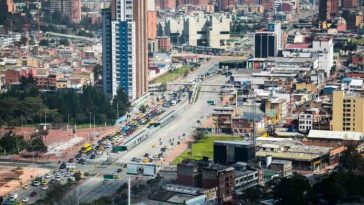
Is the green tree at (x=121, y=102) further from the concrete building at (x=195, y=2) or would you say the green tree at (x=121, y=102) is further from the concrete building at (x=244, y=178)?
the concrete building at (x=195, y=2)

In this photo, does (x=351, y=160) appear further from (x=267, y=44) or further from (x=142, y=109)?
(x=267, y=44)

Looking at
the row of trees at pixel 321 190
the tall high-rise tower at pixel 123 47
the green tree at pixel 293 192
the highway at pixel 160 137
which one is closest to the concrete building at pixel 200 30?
the highway at pixel 160 137

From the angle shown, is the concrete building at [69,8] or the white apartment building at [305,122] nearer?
the white apartment building at [305,122]

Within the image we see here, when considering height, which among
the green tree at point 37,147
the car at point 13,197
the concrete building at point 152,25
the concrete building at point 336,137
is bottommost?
the car at point 13,197

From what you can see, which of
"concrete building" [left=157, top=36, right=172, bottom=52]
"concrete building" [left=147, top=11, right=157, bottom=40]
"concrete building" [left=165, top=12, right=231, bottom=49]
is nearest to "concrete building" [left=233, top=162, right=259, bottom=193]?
"concrete building" [left=147, top=11, right=157, bottom=40]

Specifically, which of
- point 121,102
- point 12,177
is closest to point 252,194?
point 12,177

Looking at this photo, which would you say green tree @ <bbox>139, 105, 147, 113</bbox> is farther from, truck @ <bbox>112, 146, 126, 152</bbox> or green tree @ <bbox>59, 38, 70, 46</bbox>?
green tree @ <bbox>59, 38, 70, 46</bbox>
